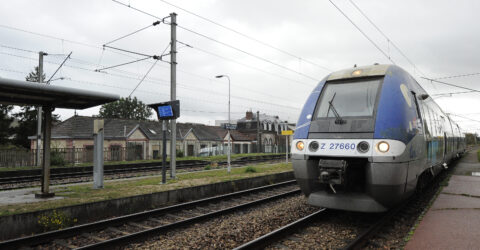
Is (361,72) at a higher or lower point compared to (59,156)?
higher

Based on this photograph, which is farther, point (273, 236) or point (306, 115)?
point (306, 115)

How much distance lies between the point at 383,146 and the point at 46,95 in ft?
27.7

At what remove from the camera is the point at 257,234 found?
6477 millimetres

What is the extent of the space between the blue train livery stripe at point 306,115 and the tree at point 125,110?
69288 mm

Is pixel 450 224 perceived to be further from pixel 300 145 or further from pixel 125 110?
pixel 125 110

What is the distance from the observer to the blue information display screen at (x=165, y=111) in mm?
12715

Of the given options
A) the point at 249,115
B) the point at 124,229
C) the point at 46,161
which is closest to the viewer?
the point at 124,229

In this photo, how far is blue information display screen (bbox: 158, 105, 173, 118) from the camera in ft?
41.7

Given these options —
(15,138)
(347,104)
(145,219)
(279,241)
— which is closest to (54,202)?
(145,219)

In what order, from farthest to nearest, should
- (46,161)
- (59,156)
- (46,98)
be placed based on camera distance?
1. (59,156)
2. (46,161)
3. (46,98)

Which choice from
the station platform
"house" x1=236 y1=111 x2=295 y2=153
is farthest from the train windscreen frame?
"house" x1=236 y1=111 x2=295 y2=153

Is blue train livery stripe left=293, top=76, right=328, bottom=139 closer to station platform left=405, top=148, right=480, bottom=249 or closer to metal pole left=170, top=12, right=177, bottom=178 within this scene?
station platform left=405, top=148, right=480, bottom=249

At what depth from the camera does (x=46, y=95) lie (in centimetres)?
891

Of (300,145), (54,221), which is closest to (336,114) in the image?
(300,145)
